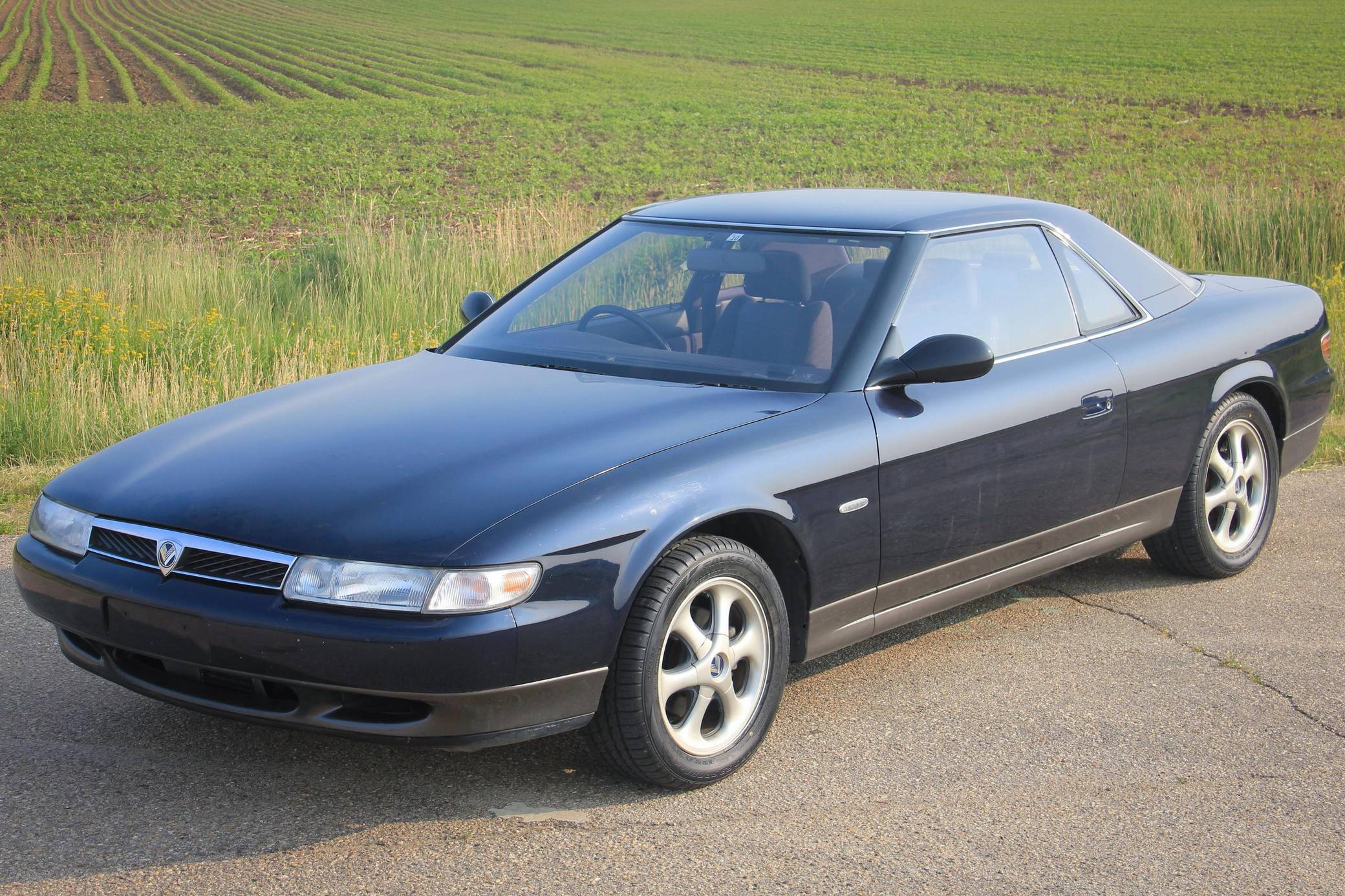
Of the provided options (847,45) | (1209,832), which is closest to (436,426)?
(1209,832)

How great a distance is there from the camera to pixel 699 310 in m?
4.51

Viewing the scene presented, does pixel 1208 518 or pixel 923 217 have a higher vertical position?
pixel 923 217

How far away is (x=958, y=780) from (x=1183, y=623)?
1724mm

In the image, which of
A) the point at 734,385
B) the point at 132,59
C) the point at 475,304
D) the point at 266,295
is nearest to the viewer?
the point at 734,385

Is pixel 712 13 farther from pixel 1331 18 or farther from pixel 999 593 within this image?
pixel 999 593

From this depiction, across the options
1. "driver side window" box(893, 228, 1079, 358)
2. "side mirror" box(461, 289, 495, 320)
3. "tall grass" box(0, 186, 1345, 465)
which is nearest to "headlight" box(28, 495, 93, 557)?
"side mirror" box(461, 289, 495, 320)

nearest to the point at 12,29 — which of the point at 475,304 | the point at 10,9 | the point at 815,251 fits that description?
the point at 10,9

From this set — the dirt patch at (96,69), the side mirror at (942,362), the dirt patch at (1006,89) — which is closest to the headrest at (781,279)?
the side mirror at (942,362)

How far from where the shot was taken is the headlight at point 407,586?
3.08 meters

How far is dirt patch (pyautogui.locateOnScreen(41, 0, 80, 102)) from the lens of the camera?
26.0 metres

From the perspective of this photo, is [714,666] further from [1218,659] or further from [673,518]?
[1218,659]

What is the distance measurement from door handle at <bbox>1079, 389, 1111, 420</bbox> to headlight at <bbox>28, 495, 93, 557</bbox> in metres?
3.03

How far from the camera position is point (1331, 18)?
4738 cm

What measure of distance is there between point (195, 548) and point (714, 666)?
1318mm
